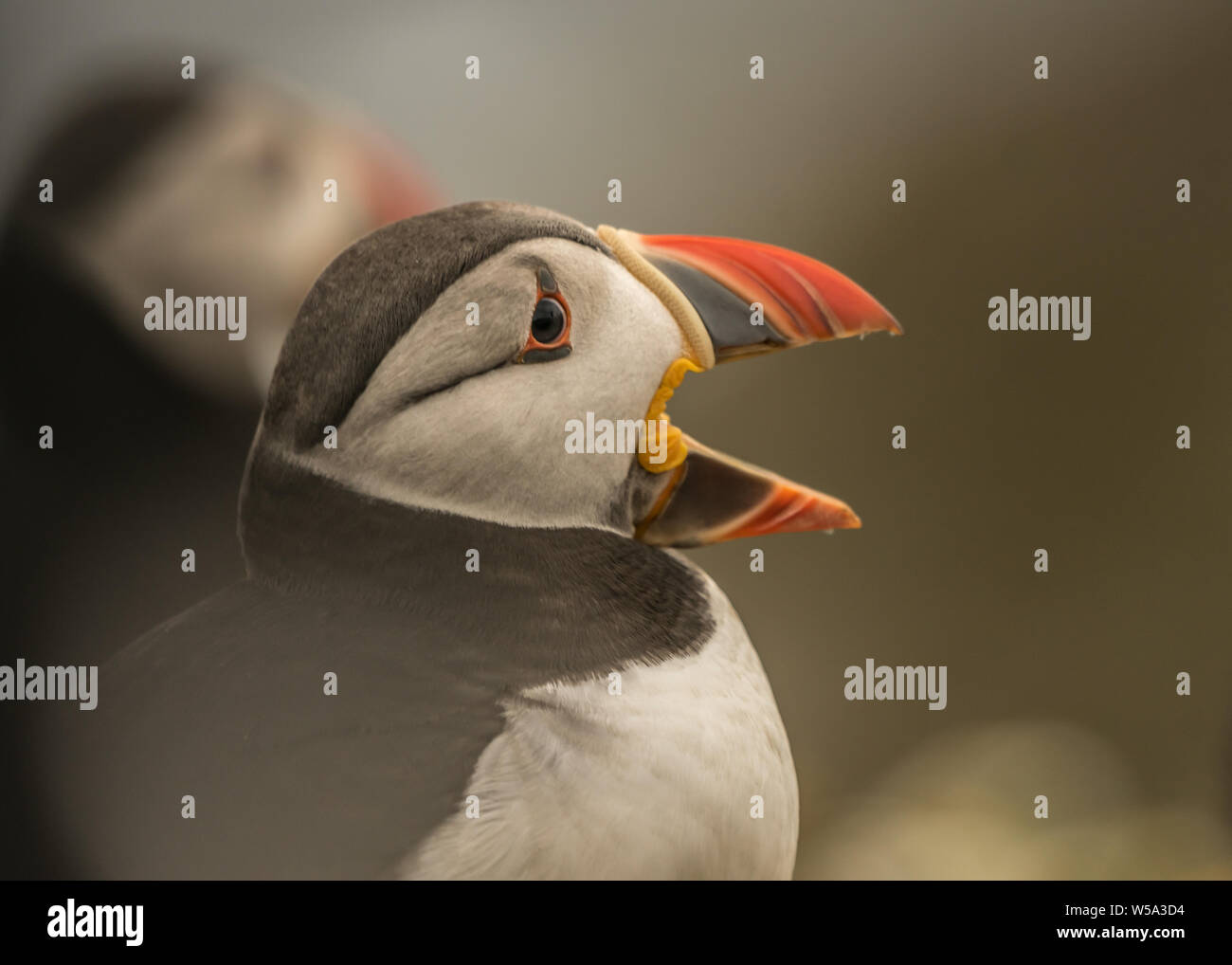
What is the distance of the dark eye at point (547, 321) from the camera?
1502mm

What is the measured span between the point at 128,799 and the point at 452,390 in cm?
66

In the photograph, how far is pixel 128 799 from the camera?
1.43 metres

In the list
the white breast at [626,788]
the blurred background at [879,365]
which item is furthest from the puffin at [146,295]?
the white breast at [626,788]

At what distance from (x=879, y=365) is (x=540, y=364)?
1.42 metres

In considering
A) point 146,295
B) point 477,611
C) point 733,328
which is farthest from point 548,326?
point 146,295

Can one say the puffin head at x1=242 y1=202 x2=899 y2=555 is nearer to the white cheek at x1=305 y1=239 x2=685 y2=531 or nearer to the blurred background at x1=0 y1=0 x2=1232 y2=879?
the white cheek at x1=305 y1=239 x2=685 y2=531

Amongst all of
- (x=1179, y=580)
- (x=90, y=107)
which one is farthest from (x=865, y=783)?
(x=90, y=107)

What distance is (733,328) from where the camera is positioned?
1.62m

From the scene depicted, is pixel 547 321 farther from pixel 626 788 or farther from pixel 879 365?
pixel 879 365

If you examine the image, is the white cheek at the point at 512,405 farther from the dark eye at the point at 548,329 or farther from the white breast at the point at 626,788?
A: the white breast at the point at 626,788

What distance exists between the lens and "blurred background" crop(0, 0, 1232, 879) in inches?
85.9

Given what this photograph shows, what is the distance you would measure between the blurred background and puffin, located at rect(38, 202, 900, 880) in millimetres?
615

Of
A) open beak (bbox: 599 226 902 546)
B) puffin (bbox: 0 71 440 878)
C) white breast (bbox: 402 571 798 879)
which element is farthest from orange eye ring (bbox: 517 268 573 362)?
puffin (bbox: 0 71 440 878)

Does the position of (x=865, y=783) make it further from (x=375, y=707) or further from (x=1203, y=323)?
(x=375, y=707)
